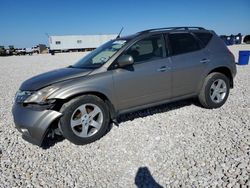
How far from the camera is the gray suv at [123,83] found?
3.63 meters

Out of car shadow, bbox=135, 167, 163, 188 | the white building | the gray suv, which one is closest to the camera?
car shadow, bbox=135, 167, 163, 188

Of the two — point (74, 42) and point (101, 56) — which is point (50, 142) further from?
point (74, 42)

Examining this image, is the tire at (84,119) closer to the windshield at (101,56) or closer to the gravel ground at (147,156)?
the gravel ground at (147,156)

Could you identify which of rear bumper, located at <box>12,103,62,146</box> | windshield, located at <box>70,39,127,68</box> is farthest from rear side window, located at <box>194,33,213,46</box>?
rear bumper, located at <box>12,103,62,146</box>

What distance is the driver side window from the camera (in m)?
4.30

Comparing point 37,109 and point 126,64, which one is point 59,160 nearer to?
point 37,109

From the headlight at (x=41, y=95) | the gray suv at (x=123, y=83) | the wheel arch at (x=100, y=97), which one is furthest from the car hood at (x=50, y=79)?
the wheel arch at (x=100, y=97)

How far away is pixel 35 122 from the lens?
3504 mm

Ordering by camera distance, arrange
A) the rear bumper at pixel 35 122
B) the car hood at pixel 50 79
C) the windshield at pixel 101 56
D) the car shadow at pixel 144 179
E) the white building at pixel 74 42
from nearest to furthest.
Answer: the car shadow at pixel 144 179, the rear bumper at pixel 35 122, the car hood at pixel 50 79, the windshield at pixel 101 56, the white building at pixel 74 42

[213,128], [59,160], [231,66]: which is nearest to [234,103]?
[231,66]

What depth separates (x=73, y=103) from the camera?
3.68 metres

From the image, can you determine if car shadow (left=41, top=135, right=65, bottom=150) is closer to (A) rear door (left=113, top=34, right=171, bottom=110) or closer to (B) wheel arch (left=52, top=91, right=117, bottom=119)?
(B) wheel arch (left=52, top=91, right=117, bottom=119)

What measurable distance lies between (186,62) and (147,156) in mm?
2218

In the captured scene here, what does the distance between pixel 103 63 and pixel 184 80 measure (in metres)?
1.74
